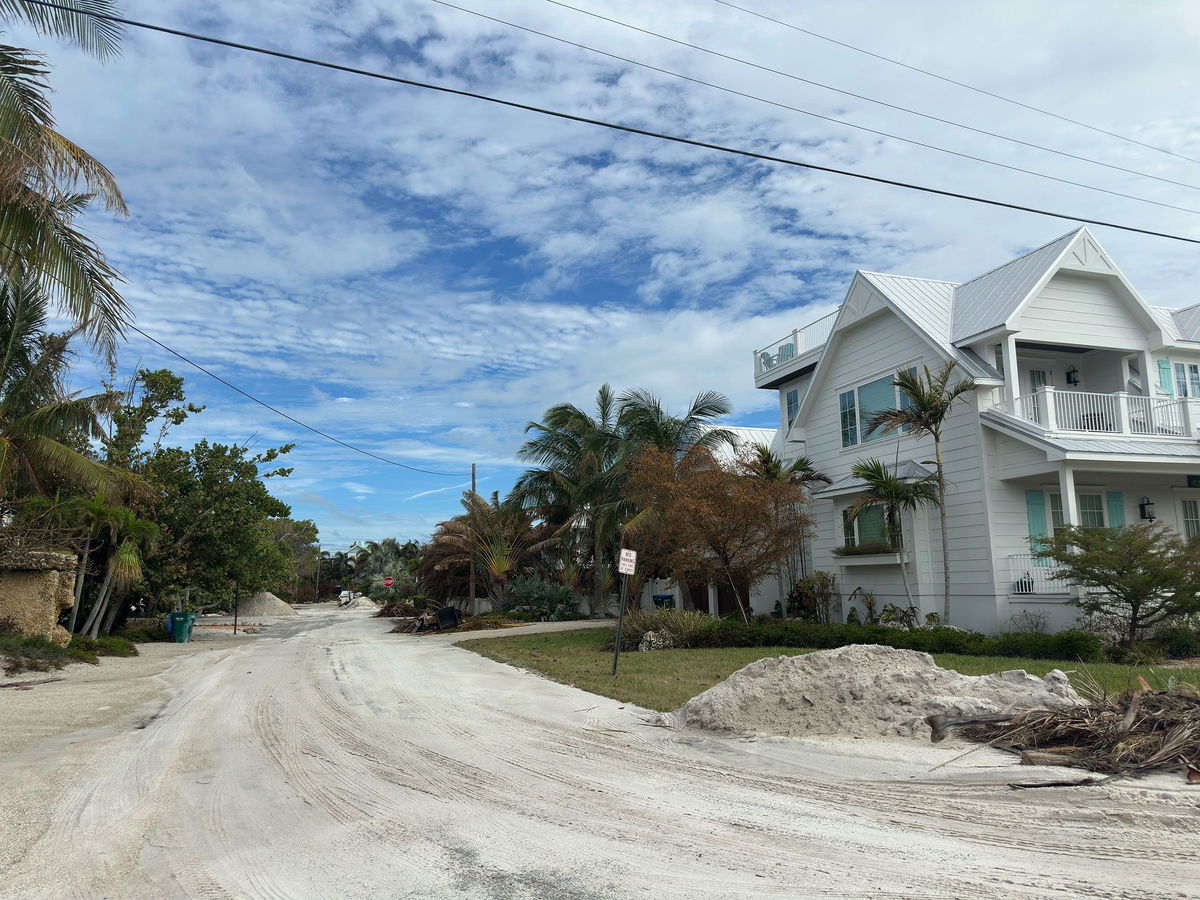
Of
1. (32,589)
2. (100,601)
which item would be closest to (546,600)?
(100,601)

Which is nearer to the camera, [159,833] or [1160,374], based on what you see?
[159,833]

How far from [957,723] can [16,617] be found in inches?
697

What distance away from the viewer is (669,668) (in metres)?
14.6

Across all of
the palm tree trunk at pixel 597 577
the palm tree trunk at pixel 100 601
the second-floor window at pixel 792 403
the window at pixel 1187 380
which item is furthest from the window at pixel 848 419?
the palm tree trunk at pixel 100 601

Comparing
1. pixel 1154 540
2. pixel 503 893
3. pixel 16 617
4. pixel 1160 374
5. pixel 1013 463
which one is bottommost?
pixel 503 893

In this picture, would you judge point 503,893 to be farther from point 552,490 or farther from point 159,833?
point 552,490

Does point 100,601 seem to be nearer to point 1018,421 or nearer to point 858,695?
point 858,695

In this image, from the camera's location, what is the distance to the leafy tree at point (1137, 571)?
45.5ft

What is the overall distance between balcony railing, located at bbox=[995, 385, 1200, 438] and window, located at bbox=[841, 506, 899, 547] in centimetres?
411

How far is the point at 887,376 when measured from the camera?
2144cm

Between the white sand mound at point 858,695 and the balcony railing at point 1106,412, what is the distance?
10.6 metres

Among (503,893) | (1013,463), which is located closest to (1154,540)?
(1013,463)

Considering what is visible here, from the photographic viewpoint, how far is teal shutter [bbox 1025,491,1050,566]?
18.5 metres

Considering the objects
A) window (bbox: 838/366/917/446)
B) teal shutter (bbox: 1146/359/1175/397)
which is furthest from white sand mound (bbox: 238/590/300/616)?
teal shutter (bbox: 1146/359/1175/397)
